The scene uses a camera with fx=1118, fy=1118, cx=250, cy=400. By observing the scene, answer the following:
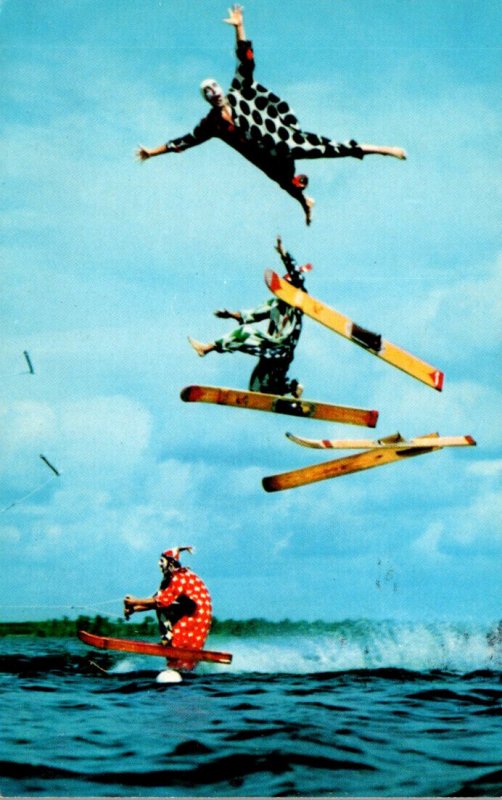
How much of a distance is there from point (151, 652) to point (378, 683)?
113 inches

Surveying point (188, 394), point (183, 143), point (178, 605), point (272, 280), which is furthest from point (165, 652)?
point (183, 143)

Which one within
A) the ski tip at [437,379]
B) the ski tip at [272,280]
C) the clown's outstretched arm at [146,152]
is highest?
the clown's outstretched arm at [146,152]

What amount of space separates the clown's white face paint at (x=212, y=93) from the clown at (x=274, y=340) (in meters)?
1.34

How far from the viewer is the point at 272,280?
9320 millimetres

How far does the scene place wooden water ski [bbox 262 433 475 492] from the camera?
9.91m

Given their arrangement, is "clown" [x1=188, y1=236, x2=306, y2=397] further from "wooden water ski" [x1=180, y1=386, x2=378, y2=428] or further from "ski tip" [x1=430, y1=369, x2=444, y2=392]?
"ski tip" [x1=430, y1=369, x2=444, y2=392]

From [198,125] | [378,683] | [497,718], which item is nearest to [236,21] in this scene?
[198,125]

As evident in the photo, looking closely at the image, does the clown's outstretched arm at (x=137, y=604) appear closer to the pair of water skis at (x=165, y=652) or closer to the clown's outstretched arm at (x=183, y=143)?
the pair of water skis at (x=165, y=652)

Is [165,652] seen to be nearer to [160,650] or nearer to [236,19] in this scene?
[160,650]

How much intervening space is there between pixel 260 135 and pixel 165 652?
22.5 ft

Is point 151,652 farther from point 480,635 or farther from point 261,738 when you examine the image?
point 480,635

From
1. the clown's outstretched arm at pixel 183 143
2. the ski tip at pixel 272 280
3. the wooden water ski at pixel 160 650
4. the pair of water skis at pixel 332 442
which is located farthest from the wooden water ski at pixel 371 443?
the wooden water ski at pixel 160 650

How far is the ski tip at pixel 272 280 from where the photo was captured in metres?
9.30

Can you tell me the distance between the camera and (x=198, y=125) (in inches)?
357
